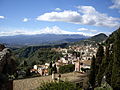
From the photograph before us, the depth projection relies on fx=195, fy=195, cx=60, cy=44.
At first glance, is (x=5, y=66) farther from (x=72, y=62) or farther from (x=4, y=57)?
(x=72, y=62)

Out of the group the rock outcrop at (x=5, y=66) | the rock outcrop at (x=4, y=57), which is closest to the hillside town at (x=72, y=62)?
the rock outcrop at (x=5, y=66)

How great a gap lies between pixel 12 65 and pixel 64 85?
622 centimetres

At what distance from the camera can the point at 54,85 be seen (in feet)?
46.8

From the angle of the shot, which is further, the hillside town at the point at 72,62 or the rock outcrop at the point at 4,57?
the hillside town at the point at 72,62

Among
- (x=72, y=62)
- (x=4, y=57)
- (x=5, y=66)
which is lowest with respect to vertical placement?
(x=72, y=62)

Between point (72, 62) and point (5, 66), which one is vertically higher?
point (5, 66)

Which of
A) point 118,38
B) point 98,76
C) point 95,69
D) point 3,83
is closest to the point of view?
Result: point 3,83

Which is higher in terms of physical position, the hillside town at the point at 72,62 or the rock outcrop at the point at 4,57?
the rock outcrop at the point at 4,57

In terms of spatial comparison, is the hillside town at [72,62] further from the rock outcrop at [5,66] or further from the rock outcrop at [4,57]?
the rock outcrop at [4,57]

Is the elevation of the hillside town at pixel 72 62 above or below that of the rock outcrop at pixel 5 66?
below

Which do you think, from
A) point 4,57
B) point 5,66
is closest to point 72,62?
point 5,66

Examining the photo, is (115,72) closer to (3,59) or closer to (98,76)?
(98,76)

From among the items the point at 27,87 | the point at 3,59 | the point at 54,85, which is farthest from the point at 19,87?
the point at 3,59

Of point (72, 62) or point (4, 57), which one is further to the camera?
point (72, 62)
